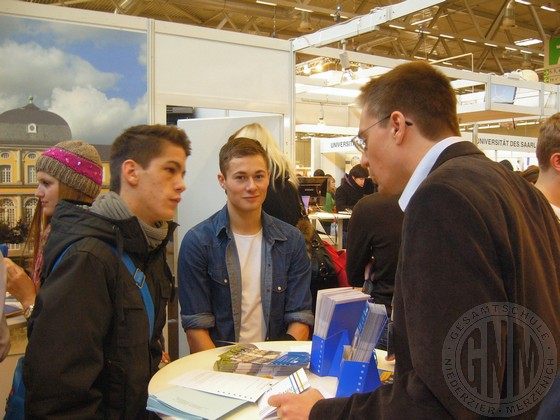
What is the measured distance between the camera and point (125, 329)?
60.1 inches

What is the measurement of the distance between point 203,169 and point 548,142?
2.41 meters

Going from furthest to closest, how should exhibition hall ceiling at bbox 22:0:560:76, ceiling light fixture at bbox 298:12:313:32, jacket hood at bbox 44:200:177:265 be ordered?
ceiling light fixture at bbox 298:12:313:32, exhibition hall ceiling at bbox 22:0:560:76, jacket hood at bbox 44:200:177:265

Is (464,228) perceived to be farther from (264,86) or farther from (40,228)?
(264,86)

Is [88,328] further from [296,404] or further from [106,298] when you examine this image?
[296,404]

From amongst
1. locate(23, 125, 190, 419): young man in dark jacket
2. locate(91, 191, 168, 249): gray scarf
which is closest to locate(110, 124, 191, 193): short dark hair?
locate(23, 125, 190, 419): young man in dark jacket

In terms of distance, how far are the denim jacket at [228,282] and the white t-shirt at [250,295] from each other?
2 cm

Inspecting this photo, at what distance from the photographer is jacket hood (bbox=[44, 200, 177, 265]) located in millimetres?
1528

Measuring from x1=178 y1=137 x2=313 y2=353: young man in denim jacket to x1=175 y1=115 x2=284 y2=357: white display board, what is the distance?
5.04 ft

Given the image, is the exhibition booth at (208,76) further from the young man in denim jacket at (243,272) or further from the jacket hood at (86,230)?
the jacket hood at (86,230)

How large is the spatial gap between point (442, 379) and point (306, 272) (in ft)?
5.03

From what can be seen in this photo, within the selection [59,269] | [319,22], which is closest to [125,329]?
[59,269]

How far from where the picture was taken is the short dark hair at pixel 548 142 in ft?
7.86

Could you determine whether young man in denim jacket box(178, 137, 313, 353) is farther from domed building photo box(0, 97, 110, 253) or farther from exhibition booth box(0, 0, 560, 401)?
domed building photo box(0, 97, 110, 253)

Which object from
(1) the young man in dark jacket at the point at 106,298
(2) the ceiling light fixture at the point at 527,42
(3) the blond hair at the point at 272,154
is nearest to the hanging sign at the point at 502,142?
(2) the ceiling light fixture at the point at 527,42
